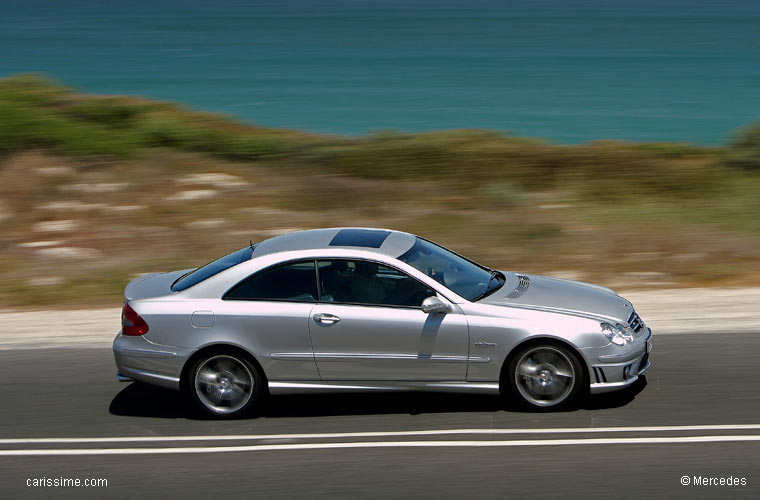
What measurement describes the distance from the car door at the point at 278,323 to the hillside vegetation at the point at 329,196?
556cm

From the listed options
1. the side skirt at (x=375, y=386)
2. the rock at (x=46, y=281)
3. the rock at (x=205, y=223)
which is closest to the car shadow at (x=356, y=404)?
the side skirt at (x=375, y=386)

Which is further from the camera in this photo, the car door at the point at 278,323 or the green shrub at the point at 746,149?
the green shrub at the point at 746,149

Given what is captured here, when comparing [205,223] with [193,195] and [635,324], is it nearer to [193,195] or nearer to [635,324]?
[193,195]

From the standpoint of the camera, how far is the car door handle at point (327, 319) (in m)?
7.09

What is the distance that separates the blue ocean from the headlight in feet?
47.6

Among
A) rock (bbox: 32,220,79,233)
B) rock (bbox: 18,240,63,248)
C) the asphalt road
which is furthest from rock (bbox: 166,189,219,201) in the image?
the asphalt road

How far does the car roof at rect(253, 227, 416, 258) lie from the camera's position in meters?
7.44

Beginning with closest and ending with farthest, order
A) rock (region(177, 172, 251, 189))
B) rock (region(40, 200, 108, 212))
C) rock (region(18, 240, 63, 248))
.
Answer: rock (region(18, 240, 63, 248)) → rock (region(40, 200, 108, 212)) → rock (region(177, 172, 251, 189))


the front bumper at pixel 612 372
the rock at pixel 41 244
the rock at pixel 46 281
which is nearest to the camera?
the front bumper at pixel 612 372

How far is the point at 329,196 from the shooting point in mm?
16406

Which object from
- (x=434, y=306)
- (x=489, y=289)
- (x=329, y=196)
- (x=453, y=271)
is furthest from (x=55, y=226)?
(x=434, y=306)

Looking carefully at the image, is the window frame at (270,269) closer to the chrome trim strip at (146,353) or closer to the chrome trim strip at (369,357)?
the chrome trim strip at (369,357)

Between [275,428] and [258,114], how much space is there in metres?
22.4

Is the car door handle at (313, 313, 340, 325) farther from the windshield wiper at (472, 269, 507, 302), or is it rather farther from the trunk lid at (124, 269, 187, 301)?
the trunk lid at (124, 269, 187, 301)
